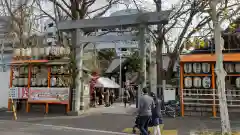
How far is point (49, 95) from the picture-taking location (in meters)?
15.2

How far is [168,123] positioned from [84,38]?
701 centimetres

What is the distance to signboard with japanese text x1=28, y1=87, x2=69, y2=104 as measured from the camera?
1503 centimetres

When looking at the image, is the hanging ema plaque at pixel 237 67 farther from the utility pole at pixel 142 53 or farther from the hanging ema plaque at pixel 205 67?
the utility pole at pixel 142 53

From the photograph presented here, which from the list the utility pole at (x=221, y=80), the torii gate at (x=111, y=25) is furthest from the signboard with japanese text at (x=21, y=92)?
the utility pole at (x=221, y=80)

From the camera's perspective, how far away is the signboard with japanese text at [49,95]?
15.0 m

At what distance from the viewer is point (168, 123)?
38.9 feet

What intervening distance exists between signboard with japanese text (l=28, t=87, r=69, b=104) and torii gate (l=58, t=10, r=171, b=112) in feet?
2.52

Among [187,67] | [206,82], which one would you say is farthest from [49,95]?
[206,82]

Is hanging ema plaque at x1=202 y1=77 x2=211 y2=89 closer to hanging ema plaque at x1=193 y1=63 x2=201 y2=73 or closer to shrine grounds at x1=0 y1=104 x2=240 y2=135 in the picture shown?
hanging ema plaque at x1=193 y1=63 x2=201 y2=73

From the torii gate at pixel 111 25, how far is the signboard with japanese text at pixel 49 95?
77cm

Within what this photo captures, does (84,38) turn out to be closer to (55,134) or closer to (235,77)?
(55,134)

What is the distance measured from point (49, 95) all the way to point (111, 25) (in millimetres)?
5590

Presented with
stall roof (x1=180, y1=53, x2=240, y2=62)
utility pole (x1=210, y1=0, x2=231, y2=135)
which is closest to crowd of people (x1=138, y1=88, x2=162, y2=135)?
utility pole (x1=210, y1=0, x2=231, y2=135)

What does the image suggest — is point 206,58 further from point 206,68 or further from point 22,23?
point 22,23
